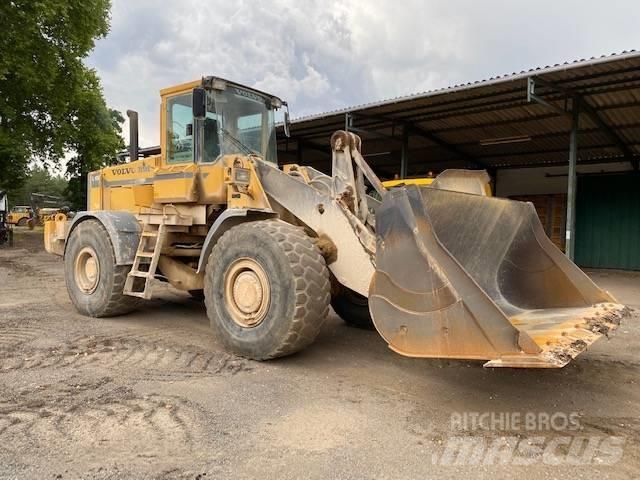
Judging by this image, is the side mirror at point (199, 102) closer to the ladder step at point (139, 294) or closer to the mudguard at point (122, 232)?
the mudguard at point (122, 232)

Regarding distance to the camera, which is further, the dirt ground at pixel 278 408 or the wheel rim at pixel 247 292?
the wheel rim at pixel 247 292

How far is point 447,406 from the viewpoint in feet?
12.1

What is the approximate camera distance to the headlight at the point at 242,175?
534cm

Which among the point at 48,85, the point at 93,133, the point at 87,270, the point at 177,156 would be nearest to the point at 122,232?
the point at 87,270

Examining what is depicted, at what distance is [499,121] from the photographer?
13.9 m

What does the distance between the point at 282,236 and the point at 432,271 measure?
1.46 meters

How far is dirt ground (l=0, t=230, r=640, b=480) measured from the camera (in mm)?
2803

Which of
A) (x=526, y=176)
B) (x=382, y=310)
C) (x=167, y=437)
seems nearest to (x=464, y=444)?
(x=382, y=310)

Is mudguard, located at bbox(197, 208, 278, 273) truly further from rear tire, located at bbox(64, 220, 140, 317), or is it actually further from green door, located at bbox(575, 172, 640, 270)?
green door, located at bbox(575, 172, 640, 270)

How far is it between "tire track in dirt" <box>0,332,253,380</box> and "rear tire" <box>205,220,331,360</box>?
0.82 ft

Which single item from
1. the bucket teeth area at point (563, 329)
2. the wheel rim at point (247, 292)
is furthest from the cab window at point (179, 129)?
the bucket teeth area at point (563, 329)

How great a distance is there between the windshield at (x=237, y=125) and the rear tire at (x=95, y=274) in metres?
1.81

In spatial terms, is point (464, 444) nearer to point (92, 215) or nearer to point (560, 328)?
point (560, 328)

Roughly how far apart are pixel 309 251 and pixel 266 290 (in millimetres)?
522
